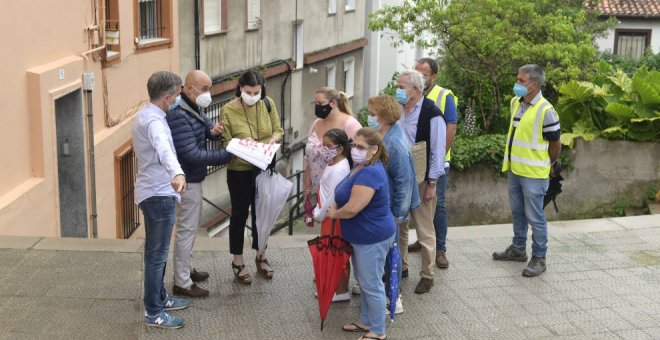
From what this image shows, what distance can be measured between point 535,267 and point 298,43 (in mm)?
14736

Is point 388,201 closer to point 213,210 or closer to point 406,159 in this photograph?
point 406,159

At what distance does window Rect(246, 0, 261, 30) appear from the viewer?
1816 centimetres

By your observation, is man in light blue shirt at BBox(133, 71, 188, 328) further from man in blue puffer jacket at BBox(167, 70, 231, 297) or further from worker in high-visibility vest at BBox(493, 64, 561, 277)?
worker in high-visibility vest at BBox(493, 64, 561, 277)

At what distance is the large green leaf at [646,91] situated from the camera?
12438 mm

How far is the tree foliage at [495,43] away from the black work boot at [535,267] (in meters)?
7.33

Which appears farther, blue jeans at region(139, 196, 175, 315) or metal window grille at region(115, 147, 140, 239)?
metal window grille at region(115, 147, 140, 239)

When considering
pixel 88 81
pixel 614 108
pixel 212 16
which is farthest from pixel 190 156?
pixel 212 16

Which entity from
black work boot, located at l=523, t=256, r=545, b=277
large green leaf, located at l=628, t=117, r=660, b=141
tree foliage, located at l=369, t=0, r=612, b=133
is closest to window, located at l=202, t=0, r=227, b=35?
tree foliage, located at l=369, t=0, r=612, b=133

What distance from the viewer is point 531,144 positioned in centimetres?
741

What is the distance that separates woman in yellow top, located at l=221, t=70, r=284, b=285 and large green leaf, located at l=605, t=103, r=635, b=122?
23.9 ft

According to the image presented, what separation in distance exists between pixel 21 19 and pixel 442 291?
4.69 m

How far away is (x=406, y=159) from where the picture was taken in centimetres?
613

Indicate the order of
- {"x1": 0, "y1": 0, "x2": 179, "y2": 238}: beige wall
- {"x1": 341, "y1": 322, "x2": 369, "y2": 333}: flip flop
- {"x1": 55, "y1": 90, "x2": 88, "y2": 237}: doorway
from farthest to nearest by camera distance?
{"x1": 55, "y1": 90, "x2": 88, "y2": 237}: doorway → {"x1": 0, "y1": 0, "x2": 179, "y2": 238}: beige wall → {"x1": 341, "y1": 322, "x2": 369, "y2": 333}: flip flop

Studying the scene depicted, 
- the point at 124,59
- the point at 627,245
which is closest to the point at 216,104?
the point at 124,59
